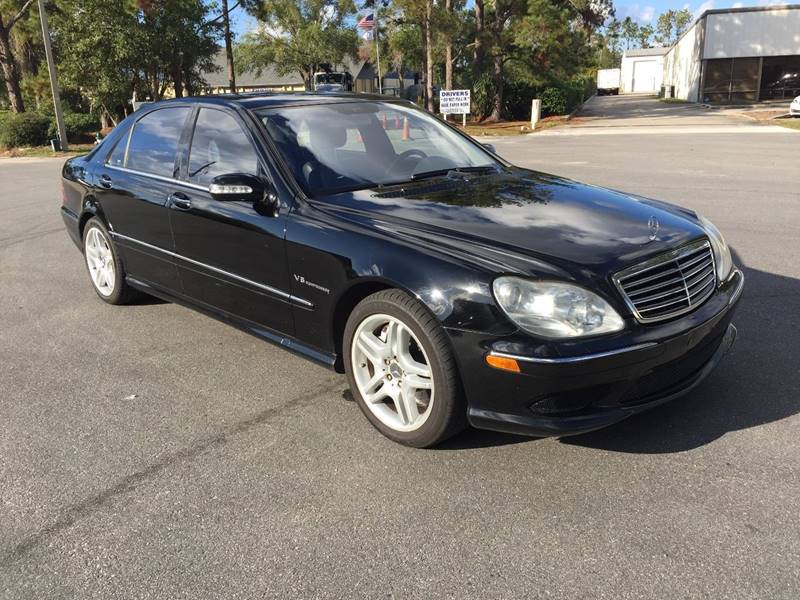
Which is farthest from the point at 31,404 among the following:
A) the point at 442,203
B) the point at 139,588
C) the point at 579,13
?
the point at 579,13

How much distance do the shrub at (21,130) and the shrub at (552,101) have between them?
2321 centimetres

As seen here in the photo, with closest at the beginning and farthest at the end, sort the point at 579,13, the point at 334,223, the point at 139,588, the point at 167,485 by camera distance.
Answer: the point at 139,588 < the point at 167,485 < the point at 334,223 < the point at 579,13

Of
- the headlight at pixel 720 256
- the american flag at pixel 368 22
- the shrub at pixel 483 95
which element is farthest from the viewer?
the american flag at pixel 368 22

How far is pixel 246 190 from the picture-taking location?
3.48 meters

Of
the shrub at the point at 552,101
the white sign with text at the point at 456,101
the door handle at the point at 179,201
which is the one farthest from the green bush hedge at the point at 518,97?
the door handle at the point at 179,201

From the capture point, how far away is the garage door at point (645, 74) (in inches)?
3408

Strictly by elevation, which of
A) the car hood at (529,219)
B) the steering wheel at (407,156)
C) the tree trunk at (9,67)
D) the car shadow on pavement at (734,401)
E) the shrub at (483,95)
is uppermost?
the tree trunk at (9,67)

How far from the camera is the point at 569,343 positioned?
2.62 meters

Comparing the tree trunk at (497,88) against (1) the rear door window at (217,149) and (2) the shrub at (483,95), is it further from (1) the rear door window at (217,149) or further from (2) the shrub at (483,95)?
(1) the rear door window at (217,149)

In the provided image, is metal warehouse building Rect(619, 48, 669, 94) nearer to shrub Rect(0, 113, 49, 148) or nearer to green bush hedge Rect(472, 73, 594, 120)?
green bush hedge Rect(472, 73, 594, 120)


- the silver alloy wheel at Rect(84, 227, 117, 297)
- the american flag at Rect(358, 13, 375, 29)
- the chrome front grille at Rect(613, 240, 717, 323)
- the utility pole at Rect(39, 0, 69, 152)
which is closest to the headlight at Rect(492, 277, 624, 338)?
the chrome front grille at Rect(613, 240, 717, 323)

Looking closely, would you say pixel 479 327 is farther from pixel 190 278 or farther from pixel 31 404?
pixel 31 404

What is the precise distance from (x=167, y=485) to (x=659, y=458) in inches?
84.6

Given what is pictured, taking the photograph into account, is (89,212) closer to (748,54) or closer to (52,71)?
(52,71)
